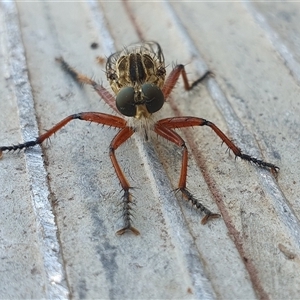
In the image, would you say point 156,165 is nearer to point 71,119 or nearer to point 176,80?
point 71,119

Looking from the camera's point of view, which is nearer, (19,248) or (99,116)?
(19,248)

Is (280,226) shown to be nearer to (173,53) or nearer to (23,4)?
(173,53)

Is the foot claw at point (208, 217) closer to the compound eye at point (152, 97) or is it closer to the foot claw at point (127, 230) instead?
the foot claw at point (127, 230)

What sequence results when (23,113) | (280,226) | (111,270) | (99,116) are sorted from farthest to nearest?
(23,113), (99,116), (280,226), (111,270)

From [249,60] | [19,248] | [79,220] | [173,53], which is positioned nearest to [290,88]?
[249,60]

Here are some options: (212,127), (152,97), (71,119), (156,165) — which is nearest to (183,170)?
(156,165)

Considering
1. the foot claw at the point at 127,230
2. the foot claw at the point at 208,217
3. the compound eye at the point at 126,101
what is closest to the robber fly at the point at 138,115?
the compound eye at the point at 126,101

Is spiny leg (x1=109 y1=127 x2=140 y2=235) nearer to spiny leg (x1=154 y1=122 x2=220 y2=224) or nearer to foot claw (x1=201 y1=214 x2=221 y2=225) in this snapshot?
spiny leg (x1=154 y1=122 x2=220 y2=224)
